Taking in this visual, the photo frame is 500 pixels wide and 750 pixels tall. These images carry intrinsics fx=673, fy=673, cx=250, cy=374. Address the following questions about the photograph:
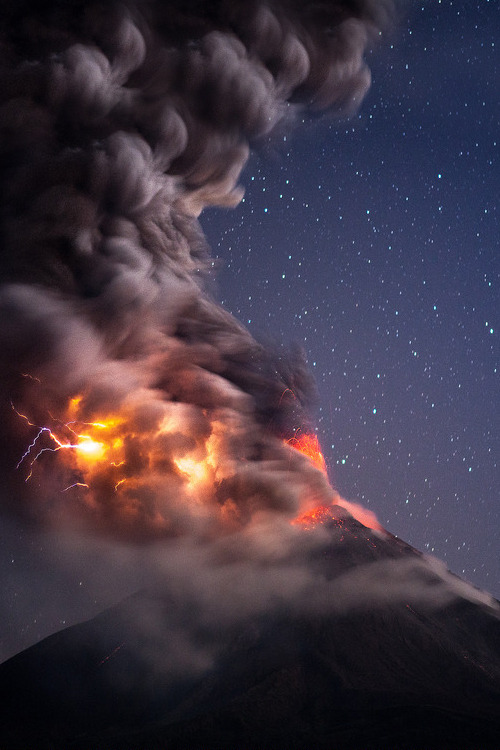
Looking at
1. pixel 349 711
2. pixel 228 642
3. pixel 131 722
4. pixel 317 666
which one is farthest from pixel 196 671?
pixel 349 711

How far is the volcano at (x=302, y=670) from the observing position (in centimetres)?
6022

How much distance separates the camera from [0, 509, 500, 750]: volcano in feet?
198

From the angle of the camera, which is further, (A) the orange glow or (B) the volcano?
(A) the orange glow

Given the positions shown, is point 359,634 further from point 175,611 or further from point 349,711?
point 175,611

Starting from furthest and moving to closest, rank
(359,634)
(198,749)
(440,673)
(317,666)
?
(359,634)
(317,666)
(440,673)
(198,749)

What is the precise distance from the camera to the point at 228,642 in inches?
3275

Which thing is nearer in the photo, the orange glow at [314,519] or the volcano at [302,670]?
the volcano at [302,670]

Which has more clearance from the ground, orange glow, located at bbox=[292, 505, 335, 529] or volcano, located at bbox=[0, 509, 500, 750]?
orange glow, located at bbox=[292, 505, 335, 529]

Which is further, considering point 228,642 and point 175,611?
point 175,611

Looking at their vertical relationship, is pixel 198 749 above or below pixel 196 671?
below

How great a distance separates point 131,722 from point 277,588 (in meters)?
25.4

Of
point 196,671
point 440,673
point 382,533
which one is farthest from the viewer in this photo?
point 382,533

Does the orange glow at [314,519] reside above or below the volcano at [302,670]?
above

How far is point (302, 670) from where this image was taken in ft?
231
